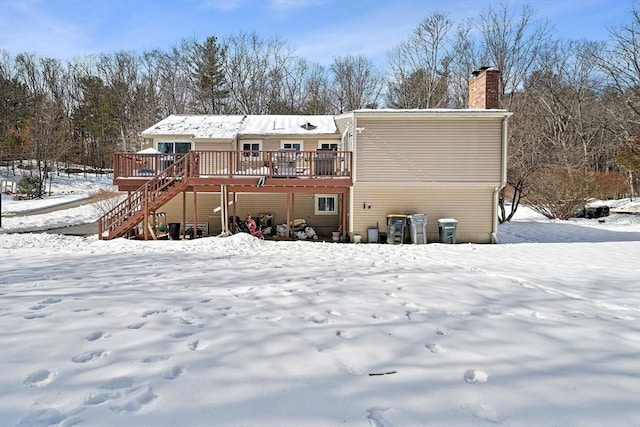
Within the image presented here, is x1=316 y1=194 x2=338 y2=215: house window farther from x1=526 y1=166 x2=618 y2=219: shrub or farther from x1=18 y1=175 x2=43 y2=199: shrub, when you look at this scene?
x1=18 y1=175 x2=43 y2=199: shrub

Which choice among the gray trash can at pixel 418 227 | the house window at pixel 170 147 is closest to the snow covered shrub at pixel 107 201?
the house window at pixel 170 147

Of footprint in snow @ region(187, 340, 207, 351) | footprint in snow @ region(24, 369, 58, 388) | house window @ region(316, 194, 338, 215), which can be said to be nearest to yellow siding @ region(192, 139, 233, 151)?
house window @ region(316, 194, 338, 215)

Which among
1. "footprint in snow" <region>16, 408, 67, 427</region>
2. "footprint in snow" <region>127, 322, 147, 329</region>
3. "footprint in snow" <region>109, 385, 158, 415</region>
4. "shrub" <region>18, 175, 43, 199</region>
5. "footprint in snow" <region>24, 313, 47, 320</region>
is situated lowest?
"footprint in snow" <region>109, 385, 158, 415</region>

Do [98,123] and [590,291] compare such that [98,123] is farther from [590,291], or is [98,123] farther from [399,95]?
[590,291]

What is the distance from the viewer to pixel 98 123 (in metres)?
37.5

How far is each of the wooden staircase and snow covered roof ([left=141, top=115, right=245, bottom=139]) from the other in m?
3.50

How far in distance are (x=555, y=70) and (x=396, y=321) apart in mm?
34339

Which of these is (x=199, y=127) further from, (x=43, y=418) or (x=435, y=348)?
(x=43, y=418)

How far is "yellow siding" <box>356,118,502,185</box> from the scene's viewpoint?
40.3ft

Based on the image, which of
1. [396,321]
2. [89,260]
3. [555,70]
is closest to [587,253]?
[396,321]

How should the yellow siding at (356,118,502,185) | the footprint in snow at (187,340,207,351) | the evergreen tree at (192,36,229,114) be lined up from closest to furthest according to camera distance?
the footprint in snow at (187,340,207,351)
the yellow siding at (356,118,502,185)
the evergreen tree at (192,36,229,114)

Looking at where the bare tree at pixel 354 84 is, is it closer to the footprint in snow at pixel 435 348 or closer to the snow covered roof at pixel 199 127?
the snow covered roof at pixel 199 127

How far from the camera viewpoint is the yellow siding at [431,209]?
508 inches

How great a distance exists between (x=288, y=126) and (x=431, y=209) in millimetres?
7608
